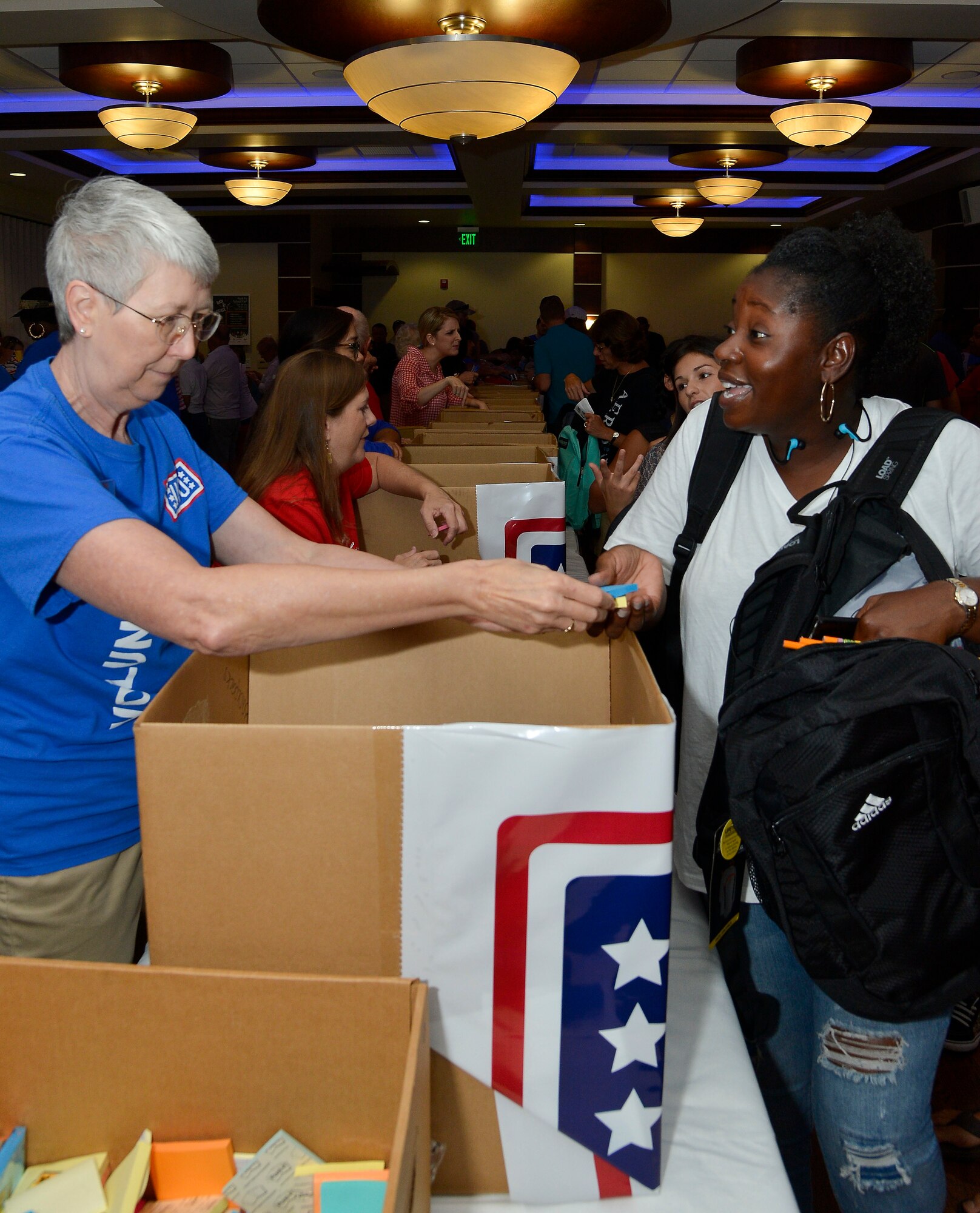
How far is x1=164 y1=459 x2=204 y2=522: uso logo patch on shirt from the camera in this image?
1192 mm

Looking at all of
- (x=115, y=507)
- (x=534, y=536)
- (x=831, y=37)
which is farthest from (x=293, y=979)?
(x=831, y=37)

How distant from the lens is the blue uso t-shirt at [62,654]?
95 centimetres

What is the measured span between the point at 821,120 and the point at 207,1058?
23.4 ft

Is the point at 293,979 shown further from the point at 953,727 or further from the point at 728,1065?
the point at 953,727

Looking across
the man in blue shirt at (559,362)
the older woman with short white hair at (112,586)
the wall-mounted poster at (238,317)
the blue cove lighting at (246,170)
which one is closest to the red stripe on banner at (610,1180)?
the older woman with short white hair at (112,586)

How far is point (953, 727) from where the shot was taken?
3.04ft

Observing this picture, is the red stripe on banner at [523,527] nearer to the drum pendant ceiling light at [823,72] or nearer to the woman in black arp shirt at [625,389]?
the woman in black arp shirt at [625,389]

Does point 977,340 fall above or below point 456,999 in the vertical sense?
above

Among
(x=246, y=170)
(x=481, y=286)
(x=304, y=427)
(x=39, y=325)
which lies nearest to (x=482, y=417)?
(x=39, y=325)

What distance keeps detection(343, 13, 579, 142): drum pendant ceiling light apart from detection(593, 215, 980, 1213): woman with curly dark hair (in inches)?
115

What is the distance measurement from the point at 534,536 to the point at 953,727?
160 cm

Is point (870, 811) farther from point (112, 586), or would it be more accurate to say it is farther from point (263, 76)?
point (263, 76)

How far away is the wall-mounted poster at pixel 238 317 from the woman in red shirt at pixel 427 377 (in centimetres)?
957

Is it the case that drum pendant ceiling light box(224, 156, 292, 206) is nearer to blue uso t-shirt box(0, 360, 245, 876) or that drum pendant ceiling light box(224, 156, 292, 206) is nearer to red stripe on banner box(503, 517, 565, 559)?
red stripe on banner box(503, 517, 565, 559)
